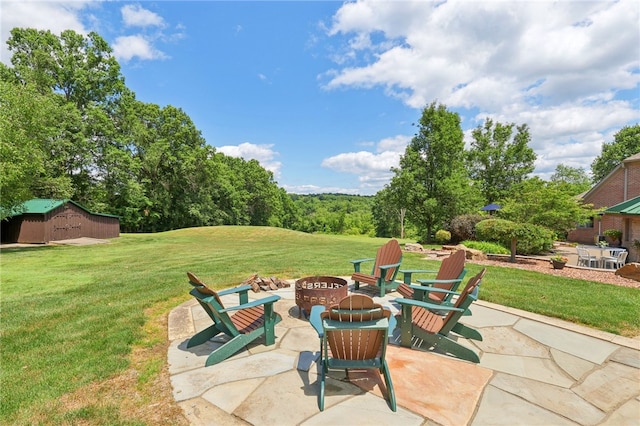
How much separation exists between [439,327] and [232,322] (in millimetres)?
2274

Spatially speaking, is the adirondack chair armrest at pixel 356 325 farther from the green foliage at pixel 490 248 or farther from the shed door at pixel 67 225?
the shed door at pixel 67 225

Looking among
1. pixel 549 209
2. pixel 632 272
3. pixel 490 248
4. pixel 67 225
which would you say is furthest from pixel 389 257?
pixel 67 225

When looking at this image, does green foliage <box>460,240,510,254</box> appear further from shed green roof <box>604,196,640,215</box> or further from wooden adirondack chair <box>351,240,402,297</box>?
wooden adirondack chair <box>351,240,402,297</box>

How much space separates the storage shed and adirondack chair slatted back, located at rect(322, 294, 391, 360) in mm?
20807

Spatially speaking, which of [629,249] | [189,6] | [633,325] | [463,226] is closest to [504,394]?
[633,325]

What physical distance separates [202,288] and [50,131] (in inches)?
728

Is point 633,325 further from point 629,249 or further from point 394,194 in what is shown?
point 394,194

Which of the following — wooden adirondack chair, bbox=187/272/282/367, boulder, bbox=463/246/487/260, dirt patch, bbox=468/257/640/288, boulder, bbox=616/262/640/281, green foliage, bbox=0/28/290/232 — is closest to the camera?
wooden adirondack chair, bbox=187/272/282/367

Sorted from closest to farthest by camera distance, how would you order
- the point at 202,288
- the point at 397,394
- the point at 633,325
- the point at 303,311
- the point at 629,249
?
the point at 397,394 → the point at 202,288 → the point at 633,325 → the point at 303,311 → the point at 629,249

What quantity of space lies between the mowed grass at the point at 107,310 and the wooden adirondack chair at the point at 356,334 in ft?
Result: 4.99

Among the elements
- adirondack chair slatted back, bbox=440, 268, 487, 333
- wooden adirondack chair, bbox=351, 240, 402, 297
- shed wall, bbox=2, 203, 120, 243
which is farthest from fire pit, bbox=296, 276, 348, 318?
shed wall, bbox=2, 203, 120, 243

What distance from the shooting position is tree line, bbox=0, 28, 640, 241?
12.9 m

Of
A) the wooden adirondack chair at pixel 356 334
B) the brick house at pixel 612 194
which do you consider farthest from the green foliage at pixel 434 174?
the wooden adirondack chair at pixel 356 334

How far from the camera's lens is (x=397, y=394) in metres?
2.48
